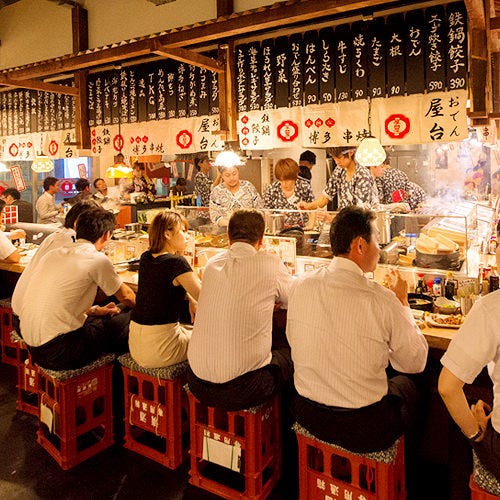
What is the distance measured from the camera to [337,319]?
2877 millimetres

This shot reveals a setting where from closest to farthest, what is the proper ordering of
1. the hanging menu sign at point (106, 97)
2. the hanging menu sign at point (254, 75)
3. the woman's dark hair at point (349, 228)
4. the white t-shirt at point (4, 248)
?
the woman's dark hair at point (349, 228), the hanging menu sign at point (254, 75), the white t-shirt at point (4, 248), the hanging menu sign at point (106, 97)

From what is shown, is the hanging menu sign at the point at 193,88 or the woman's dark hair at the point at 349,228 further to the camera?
the hanging menu sign at the point at 193,88

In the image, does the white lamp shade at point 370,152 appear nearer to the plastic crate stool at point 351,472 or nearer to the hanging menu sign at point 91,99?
the plastic crate stool at point 351,472

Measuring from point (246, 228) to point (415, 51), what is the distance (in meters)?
2.97

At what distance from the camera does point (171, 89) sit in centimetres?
708

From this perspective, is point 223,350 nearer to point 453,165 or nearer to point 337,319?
point 337,319

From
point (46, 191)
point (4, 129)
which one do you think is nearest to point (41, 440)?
point (4, 129)

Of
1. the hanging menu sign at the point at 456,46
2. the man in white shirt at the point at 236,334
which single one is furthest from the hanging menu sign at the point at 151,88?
the man in white shirt at the point at 236,334

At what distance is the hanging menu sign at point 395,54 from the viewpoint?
5258 mm

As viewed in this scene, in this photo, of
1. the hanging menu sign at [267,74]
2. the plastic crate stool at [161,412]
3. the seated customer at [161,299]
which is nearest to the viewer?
the seated customer at [161,299]

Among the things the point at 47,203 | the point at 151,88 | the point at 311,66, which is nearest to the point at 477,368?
the point at 311,66

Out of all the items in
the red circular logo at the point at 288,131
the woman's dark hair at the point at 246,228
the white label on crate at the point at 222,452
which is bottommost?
the white label on crate at the point at 222,452

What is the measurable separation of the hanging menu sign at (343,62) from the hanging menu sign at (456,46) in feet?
3.46

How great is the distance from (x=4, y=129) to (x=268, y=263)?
827 centimetres
